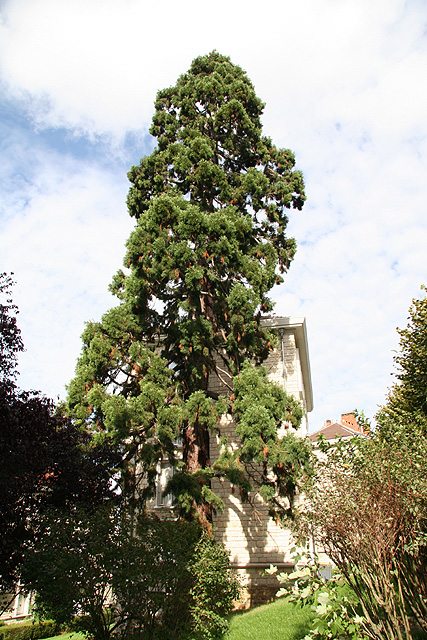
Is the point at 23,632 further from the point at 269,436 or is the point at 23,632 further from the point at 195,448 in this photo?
the point at 269,436

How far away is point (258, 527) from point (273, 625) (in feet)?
23.0

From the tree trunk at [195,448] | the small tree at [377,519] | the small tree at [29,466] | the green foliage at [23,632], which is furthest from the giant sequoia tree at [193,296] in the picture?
the green foliage at [23,632]

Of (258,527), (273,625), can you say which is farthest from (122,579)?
(258,527)

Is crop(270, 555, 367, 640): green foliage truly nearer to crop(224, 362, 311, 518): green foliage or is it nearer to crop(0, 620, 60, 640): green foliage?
crop(224, 362, 311, 518): green foliage

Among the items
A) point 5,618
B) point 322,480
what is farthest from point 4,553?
point 5,618

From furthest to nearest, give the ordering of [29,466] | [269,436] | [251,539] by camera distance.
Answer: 1. [251,539]
2. [269,436]
3. [29,466]

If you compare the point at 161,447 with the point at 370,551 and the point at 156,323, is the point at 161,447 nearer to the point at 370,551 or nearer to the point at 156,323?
the point at 156,323

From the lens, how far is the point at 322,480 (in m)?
5.84

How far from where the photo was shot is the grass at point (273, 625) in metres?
8.06

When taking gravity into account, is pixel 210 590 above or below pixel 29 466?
below

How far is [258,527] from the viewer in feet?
51.7

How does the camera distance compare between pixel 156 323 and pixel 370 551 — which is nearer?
pixel 370 551

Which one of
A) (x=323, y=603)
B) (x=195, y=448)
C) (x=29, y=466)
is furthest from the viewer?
(x=195, y=448)

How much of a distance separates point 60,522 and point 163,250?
7915 mm
